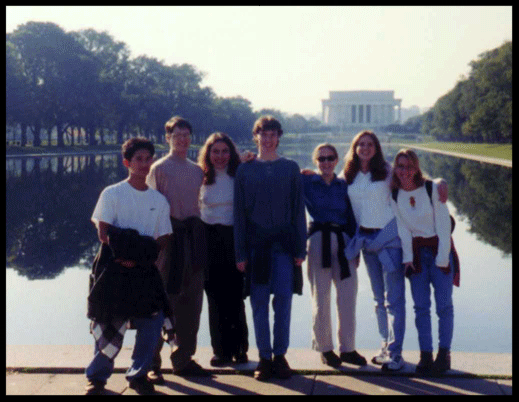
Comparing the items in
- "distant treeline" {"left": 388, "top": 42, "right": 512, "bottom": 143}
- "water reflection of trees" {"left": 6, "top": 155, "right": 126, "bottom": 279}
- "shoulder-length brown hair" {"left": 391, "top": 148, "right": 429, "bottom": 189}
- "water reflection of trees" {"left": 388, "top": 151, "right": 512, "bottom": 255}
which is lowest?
"water reflection of trees" {"left": 6, "top": 155, "right": 126, "bottom": 279}

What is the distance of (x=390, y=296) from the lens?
6.10m

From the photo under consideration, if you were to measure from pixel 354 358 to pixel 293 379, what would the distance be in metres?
0.63

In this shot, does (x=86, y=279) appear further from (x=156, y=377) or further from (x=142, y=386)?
(x=142, y=386)

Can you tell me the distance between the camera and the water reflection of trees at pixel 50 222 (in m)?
13.2

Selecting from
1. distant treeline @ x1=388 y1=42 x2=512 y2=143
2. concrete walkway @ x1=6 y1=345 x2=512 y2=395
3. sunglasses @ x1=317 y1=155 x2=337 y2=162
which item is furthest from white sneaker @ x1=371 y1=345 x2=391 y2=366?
distant treeline @ x1=388 y1=42 x2=512 y2=143

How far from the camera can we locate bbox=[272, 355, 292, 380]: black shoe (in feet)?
18.6

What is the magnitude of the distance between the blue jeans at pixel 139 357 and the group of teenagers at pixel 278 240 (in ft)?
0.18

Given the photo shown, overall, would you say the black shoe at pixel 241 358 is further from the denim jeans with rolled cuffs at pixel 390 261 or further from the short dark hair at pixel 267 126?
the short dark hair at pixel 267 126

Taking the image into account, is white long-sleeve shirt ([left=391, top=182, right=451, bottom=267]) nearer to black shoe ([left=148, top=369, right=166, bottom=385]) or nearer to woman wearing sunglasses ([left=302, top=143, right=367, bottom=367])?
woman wearing sunglasses ([left=302, top=143, right=367, bottom=367])

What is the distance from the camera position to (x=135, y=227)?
5539mm

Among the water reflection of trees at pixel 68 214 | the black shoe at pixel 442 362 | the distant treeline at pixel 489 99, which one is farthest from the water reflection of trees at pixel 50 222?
the distant treeline at pixel 489 99

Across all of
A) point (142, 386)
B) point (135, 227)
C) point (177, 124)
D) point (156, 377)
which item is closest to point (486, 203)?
point (177, 124)

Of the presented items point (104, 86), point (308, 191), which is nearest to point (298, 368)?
point (308, 191)

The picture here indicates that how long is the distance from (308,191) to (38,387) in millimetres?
2447
